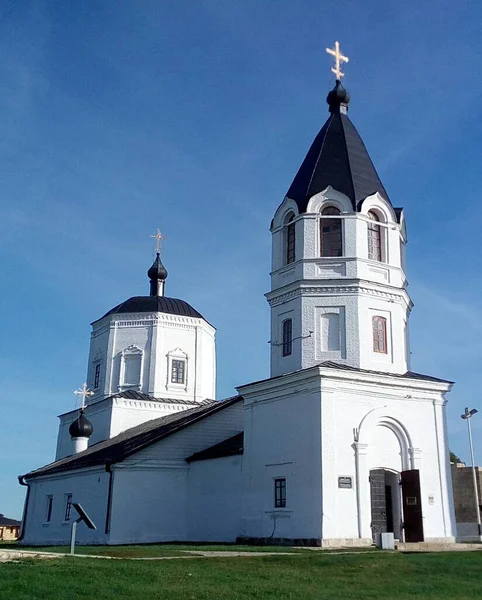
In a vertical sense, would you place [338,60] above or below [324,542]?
above

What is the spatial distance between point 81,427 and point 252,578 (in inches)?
941

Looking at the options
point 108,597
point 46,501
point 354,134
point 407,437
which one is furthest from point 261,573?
point 46,501

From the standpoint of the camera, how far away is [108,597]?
998cm

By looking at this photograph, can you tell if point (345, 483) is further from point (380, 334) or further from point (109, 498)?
point (109, 498)

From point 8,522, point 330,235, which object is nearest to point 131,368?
point 330,235

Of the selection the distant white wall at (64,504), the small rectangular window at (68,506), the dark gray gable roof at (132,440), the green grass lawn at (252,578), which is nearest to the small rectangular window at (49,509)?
the distant white wall at (64,504)

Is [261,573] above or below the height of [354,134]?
below

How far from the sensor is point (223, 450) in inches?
986

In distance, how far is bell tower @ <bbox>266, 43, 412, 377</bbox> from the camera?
22062 mm

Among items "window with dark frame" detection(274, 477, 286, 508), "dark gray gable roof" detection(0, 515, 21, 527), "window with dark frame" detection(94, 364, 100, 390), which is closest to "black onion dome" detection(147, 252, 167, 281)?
"window with dark frame" detection(94, 364, 100, 390)

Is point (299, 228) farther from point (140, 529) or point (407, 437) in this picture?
point (140, 529)

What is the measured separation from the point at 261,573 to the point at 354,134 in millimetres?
17384

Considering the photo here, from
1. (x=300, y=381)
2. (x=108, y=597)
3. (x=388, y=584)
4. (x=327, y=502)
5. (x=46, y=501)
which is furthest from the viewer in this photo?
(x=46, y=501)

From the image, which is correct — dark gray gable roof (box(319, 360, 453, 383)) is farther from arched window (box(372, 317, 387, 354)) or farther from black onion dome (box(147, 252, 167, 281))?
black onion dome (box(147, 252, 167, 281))
